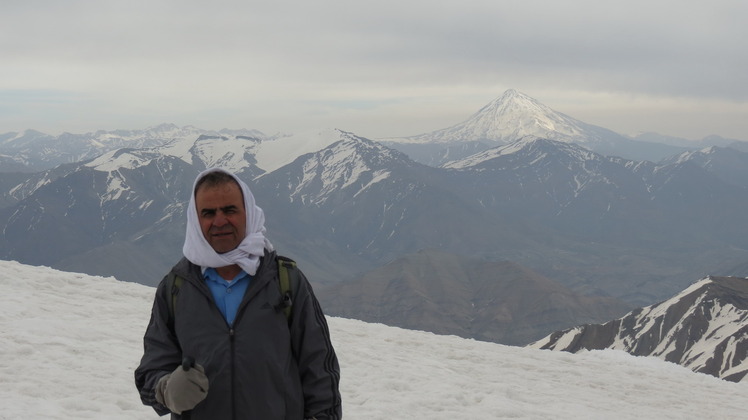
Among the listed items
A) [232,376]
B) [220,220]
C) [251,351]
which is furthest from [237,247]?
[232,376]

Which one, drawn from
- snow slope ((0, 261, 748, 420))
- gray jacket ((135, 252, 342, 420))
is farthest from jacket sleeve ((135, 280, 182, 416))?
snow slope ((0, 261, 748, 420))

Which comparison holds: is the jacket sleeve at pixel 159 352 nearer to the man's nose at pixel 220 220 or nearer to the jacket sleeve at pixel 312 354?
the man's nose at pixel 220 220

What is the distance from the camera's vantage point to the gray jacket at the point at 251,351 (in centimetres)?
593

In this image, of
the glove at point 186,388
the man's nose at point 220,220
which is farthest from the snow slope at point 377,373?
the man's nose at point 220,220

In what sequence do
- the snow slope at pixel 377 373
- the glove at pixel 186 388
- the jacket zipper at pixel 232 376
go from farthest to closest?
the snow slope at pixel 377 373
the jacket zipper at pixel 232 376
the glove at pixel 186 388

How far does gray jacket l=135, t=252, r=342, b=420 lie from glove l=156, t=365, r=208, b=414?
0.22 meters

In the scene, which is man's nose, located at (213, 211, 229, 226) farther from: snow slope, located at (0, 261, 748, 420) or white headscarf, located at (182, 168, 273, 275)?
snow slope, located at (0, 261, 748, 420)

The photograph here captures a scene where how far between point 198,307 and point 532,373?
59.3 ft

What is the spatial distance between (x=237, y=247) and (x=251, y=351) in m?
0.92

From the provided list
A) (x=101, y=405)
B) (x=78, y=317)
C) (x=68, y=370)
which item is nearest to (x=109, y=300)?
(x=78, y=317)

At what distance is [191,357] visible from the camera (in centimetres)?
572

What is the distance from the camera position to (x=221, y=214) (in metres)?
6.12

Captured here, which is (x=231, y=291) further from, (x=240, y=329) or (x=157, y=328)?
(x=157, y=328)

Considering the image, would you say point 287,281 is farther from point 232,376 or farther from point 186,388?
point 186,388
